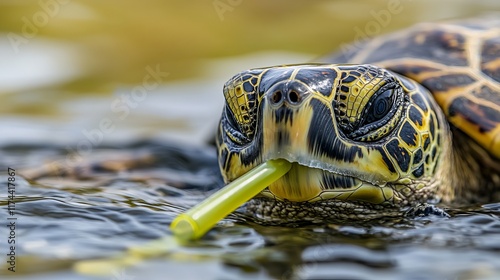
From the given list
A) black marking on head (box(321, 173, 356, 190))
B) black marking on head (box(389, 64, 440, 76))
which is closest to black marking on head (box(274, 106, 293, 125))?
black marking on head (box(321, 173, 356, 190))

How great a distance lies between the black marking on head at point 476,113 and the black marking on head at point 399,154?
71 centimetres

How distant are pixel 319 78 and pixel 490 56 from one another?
1.61 meters

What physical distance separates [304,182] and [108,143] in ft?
11.3

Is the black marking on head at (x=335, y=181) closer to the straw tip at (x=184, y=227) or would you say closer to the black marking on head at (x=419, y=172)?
the black marking on head at (x=419, y=172)

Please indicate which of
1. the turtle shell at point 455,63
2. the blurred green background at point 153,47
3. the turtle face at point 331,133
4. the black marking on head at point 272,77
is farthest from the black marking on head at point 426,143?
the blurred green background at point 153,47

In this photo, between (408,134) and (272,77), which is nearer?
(272,77)

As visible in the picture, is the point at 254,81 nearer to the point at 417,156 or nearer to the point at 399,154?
the point at 399,154

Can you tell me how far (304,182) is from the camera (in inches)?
114

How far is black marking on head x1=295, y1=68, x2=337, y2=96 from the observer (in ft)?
9.57

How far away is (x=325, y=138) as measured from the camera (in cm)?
284

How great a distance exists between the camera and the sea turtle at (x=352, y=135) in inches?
112

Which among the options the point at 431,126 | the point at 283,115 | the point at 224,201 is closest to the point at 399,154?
the point at 431,126

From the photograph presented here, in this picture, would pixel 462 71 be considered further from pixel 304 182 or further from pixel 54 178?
pixel 54 178

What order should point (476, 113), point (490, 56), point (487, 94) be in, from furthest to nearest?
1. point (490, 56)
2. point (487, 94)
3. point (476, 113)
